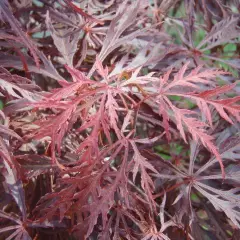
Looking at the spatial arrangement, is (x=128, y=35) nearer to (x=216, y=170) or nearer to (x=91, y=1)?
(x=91, y=1)

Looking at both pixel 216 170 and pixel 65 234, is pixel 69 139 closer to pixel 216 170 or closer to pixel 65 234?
pixel 65 234

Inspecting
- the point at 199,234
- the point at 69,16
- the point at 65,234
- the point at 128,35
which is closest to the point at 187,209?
the point at 199,234

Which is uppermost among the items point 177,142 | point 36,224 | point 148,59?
point 148,59

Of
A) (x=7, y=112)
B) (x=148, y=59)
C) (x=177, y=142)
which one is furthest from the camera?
(x=177, y=142)

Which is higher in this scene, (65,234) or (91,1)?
(91,1)

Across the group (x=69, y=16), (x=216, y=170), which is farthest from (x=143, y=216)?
(x=69, y=16)

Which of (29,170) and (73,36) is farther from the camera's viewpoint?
(73,36)

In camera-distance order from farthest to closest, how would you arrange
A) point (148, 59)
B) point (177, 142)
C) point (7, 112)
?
point (177, 142) → point (148, 59) → point (7, 112)
